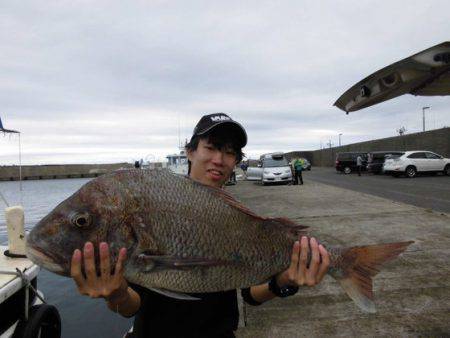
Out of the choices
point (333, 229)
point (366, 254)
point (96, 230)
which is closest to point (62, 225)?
point (96, 230)

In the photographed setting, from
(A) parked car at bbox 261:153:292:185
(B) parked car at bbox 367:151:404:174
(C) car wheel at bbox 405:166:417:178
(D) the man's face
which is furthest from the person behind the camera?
(B) parked car at bbox 367:151:404:174

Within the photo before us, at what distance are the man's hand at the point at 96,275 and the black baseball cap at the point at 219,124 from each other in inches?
47.8

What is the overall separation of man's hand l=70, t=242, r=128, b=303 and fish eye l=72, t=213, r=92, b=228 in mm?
100

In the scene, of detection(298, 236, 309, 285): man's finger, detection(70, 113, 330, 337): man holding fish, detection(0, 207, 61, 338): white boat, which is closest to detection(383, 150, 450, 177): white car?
detection(0, 207, 61, 338): white boat

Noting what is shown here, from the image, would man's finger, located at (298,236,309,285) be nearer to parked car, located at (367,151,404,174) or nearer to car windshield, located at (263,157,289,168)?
car windshield, located at (263,157,289,168)

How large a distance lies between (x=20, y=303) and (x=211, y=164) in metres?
4.48

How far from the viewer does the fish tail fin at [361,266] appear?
2420 mm

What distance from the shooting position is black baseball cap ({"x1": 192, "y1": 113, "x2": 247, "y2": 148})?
2838 millimetres

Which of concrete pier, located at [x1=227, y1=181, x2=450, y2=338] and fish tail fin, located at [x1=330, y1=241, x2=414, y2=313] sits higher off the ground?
fish tail fin, located at [x1=330, y1=241, x2=414, y2=313]

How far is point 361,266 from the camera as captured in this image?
244cm

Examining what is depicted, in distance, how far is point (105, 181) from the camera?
2.06 m

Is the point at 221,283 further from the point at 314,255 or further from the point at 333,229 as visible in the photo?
the point at 333,229

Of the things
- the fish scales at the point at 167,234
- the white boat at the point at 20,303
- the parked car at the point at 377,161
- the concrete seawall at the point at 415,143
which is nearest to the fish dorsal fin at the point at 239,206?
the fish scales at the point at 167,234

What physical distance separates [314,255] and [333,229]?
27.1 feet
